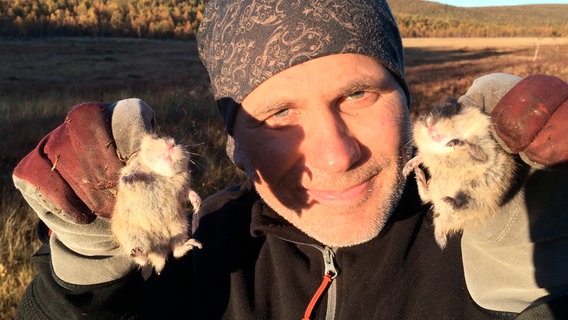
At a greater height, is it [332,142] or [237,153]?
[332,142]

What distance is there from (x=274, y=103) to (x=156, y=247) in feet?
3.20

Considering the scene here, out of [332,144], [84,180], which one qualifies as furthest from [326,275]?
[84,180]

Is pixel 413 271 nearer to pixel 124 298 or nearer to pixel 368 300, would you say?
pixel 368 300

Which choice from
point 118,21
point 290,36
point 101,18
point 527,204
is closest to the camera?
point 527,204

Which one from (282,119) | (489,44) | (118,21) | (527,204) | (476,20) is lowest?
(476,20)

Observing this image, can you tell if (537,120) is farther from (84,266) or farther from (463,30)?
(463,30)

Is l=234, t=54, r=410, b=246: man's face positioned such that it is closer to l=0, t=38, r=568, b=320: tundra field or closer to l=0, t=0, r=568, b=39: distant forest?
l=0, t=38, r=568, b=320: tundra field

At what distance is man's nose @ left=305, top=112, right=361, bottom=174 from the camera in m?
2.46

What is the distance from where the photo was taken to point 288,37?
270 centimetres

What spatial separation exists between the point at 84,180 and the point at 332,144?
1.23 meters

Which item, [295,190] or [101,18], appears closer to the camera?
[295,190]

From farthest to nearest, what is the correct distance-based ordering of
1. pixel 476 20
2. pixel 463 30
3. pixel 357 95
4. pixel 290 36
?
pixel 476 20 < pixel 463 30 < pixel 290 36 < pixel 357 95

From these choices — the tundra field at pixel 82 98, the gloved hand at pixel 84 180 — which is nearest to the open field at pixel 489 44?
the tundra field at pixel 82 98

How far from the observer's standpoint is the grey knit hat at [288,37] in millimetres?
2639
